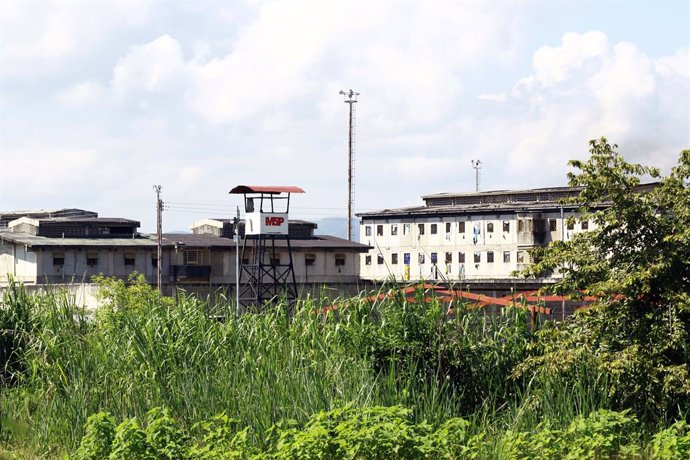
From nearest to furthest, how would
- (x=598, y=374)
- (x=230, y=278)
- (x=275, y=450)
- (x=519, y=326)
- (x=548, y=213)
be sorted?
1. (x=275, y=450)
2. (x=598, y=374)
3. (x=519, y=326)
4. (x=230, y=278)
5. (x=548, y=213)

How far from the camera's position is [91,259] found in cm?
7119

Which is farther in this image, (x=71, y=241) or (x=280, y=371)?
(x=71, y=241)

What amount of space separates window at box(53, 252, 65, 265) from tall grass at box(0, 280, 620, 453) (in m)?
51.9

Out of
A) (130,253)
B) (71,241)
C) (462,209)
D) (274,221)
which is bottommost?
(130,253)

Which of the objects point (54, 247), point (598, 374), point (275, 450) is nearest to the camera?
point (275, 450)

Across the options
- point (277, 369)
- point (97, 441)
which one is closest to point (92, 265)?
point (277, 369)

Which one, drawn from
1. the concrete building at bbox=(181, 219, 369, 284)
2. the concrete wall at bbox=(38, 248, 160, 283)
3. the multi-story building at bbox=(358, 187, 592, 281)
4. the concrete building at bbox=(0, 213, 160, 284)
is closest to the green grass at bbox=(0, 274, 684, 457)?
the concrete building at bbox=(0, 213, 160, 284)

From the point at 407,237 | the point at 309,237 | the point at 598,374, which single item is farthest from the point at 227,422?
the point at 407,237

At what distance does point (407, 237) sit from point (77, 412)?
76401 mm

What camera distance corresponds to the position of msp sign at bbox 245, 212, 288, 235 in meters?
54.6

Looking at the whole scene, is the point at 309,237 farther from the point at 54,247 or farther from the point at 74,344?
the point at 74,344

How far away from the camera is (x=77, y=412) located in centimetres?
1574

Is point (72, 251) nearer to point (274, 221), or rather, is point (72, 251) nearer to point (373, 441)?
point (274, 221)

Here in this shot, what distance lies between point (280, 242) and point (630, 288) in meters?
62.8
